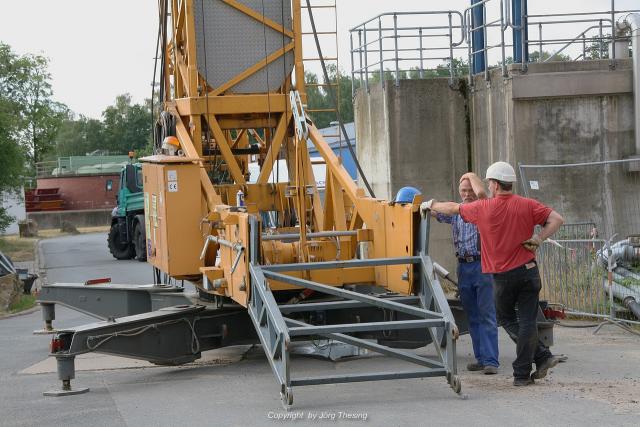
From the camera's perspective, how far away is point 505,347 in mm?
12430

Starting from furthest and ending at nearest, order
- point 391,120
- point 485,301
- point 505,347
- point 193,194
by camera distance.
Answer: point 391,120 < point 505,347 < point 193,194 < point 485,301

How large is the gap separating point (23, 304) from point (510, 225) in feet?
41.6

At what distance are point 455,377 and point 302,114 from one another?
3.96 metres

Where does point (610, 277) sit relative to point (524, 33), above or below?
below

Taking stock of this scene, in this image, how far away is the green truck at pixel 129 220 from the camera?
31203 millimetres

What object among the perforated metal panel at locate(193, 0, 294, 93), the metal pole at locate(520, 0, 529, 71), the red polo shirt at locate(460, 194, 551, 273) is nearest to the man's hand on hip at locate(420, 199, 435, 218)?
the red polo shirt at locate(460, 194, 551, 273)

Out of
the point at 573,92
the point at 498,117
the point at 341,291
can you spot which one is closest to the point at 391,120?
the point at 498,117

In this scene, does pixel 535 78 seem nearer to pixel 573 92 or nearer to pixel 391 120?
pixel 573 92

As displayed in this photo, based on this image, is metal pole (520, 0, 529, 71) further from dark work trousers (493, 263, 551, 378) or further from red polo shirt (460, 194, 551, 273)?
dark work trousers (493, 263, 551, 378)

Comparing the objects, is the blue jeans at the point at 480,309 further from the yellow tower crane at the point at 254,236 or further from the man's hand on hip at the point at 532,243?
the man's hand on hip at the point at 532,243

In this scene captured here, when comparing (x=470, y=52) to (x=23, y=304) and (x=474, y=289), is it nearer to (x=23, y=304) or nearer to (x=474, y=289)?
(x=23, y=304)

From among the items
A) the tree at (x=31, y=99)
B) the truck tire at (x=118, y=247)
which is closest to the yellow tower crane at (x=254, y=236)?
the truck tire at (x=118, y=247)

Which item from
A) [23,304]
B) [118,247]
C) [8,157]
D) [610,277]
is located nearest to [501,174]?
[610,277]

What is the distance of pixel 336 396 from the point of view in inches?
368
